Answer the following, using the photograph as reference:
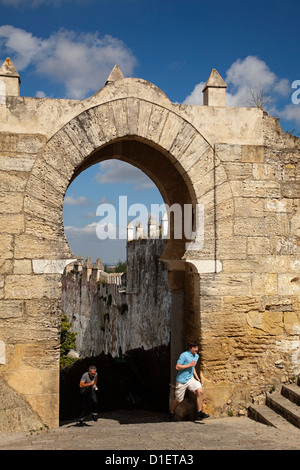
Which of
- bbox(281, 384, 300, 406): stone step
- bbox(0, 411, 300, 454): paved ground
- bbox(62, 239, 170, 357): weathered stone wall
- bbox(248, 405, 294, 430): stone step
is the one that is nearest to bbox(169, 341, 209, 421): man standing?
bbox(0, 411, 300, 454): paved ground

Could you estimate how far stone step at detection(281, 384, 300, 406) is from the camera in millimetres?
5326

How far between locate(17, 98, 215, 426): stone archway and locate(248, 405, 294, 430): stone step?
1.91m

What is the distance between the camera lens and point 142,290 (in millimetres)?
12711

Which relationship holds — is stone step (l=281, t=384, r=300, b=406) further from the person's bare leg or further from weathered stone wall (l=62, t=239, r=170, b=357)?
weathered stone wall (l=62, t=239, r=170, b=357)

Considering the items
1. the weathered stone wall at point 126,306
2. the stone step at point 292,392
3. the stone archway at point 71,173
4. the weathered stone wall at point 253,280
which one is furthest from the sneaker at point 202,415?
the weathered stone wall at point 126,306

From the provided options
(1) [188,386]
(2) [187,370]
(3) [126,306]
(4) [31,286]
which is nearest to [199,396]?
(1) [188,386]

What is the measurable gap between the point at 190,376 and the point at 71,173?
113 inches

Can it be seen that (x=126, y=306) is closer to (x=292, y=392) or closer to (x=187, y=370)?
(x=187, y=370)

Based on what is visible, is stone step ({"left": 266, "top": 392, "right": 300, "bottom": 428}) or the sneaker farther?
the sneaker

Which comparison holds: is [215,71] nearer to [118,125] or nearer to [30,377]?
[118,125]

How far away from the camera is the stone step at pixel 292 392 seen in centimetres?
533

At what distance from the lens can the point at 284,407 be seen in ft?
17.0

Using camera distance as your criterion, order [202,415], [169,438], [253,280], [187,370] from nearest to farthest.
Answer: [169,438], [202,415], [187,370], [253,280]

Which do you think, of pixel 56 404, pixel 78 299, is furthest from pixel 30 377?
pixel 78 299
